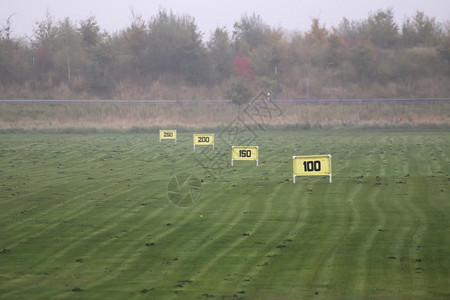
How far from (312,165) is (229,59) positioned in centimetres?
6221

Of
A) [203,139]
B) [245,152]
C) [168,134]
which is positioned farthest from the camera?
[168,134]

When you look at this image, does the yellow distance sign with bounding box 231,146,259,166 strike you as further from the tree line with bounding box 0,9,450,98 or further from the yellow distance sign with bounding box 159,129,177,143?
the tree line with bounding box 0,9,450,98

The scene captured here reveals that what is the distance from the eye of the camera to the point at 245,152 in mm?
25344

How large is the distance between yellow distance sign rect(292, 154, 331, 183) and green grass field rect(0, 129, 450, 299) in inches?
22.4

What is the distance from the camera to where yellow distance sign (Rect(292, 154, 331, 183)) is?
19297mm

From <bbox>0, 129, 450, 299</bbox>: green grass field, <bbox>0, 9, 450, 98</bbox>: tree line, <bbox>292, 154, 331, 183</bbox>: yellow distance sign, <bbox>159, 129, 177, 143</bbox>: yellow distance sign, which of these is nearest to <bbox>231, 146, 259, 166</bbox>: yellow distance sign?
<bbox>0, 129, 450, 299</bbox>: green grass field

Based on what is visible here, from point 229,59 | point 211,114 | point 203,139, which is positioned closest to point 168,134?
point 203,139

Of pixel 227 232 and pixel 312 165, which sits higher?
pixel 312 165

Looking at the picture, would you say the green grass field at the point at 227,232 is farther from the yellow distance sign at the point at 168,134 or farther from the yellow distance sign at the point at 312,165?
the yellow distance sign at the point at 168,134

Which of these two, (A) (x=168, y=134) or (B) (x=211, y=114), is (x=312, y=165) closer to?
(A) (x=168, y=134)

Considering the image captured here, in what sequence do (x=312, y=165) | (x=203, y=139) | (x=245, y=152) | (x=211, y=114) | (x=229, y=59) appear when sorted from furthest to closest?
(x=229, y=59), (x=211, y=114), (x=203, y=139), (x=245, y=152), (x=312, y=165)

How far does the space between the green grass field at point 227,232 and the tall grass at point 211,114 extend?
1048 inches

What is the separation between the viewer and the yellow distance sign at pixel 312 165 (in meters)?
19.3

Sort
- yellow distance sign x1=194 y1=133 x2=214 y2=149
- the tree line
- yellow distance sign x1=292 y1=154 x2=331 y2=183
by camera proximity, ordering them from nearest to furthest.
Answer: yellow distance sign x1=292 y1=154 x2=331 y2=183, yellow distance sign x1=194 y1=133 x2=214 y2=149, the tree line
